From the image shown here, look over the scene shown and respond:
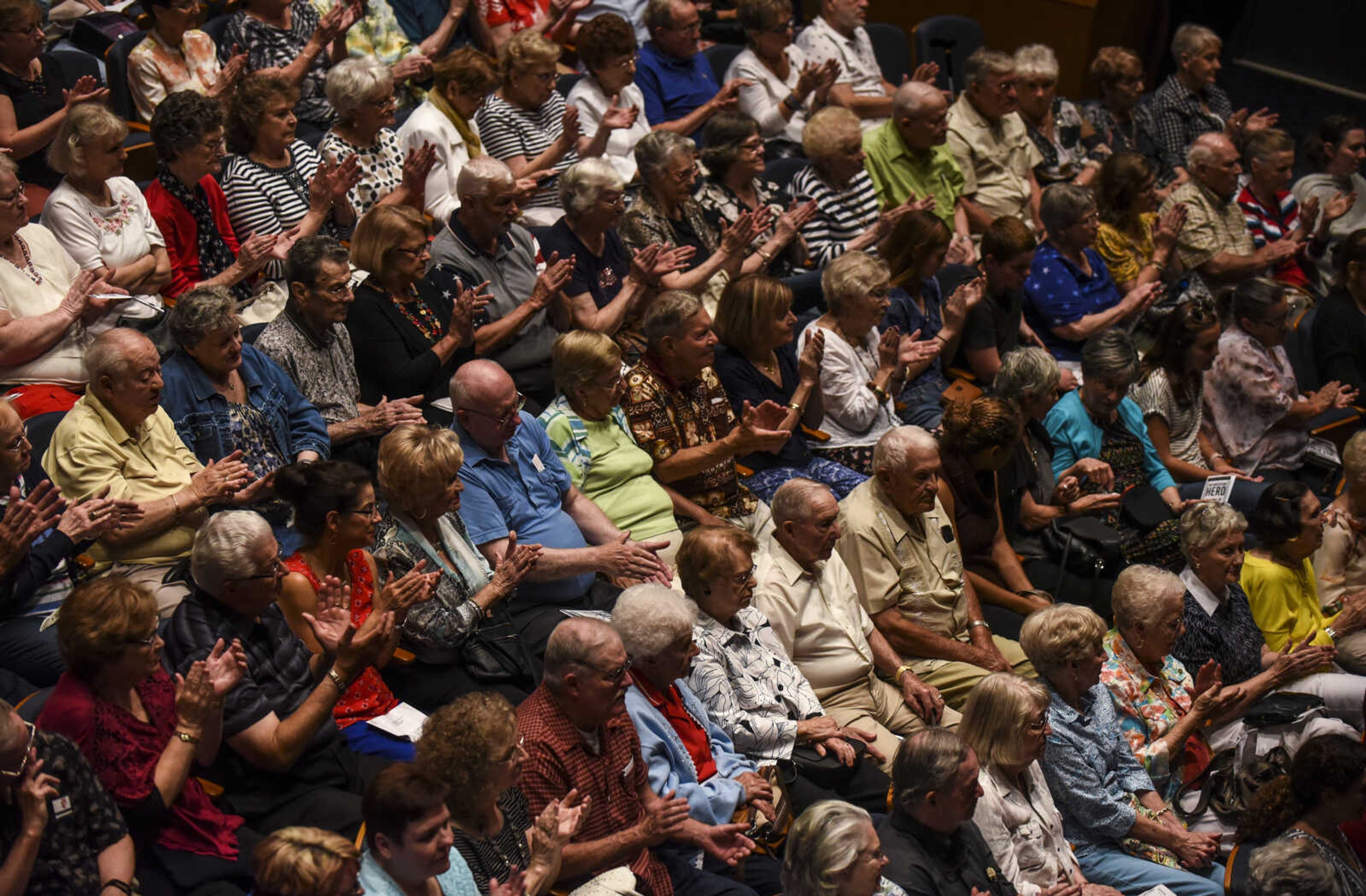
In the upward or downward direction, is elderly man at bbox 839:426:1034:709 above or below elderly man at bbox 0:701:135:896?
below

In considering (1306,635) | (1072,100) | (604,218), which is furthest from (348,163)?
(1072,100)

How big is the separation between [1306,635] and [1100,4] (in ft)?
15.6

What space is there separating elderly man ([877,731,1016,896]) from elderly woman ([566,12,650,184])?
3.29 metres

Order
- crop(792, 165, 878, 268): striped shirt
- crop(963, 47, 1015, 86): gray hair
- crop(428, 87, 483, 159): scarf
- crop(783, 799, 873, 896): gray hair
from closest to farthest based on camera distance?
crop(783, 799, 873, 896): gray hair
crop(428, 87, 483, 159): scarf
crop(792, 165, 878, 268): striped shirt
crop(963, 47, 1015, 86): gray hair

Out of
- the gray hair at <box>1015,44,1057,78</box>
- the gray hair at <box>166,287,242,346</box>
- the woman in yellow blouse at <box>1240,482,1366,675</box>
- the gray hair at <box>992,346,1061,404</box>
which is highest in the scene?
the gray hair at <box>166,287,242,346</box>

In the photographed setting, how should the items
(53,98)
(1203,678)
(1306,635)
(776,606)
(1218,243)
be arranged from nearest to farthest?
(776,606), (1203,678), (1306,635), (53,98), (1218,243)

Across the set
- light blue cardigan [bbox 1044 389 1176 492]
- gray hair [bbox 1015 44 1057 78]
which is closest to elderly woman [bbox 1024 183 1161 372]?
light blue cardigan [bbox 1044 389 1176 492]

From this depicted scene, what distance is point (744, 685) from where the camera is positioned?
12.5ft

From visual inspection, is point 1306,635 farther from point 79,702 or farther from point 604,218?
point 79,702

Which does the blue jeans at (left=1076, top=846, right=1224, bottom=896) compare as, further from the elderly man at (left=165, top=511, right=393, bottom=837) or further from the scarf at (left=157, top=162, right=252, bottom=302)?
the scarf at (left=157, top=162, right=252, bottom=302)

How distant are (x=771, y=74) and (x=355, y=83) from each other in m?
2.36

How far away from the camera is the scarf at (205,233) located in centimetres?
463

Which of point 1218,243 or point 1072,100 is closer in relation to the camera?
point 1218,243

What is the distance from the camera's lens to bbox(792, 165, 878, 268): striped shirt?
5.96m
